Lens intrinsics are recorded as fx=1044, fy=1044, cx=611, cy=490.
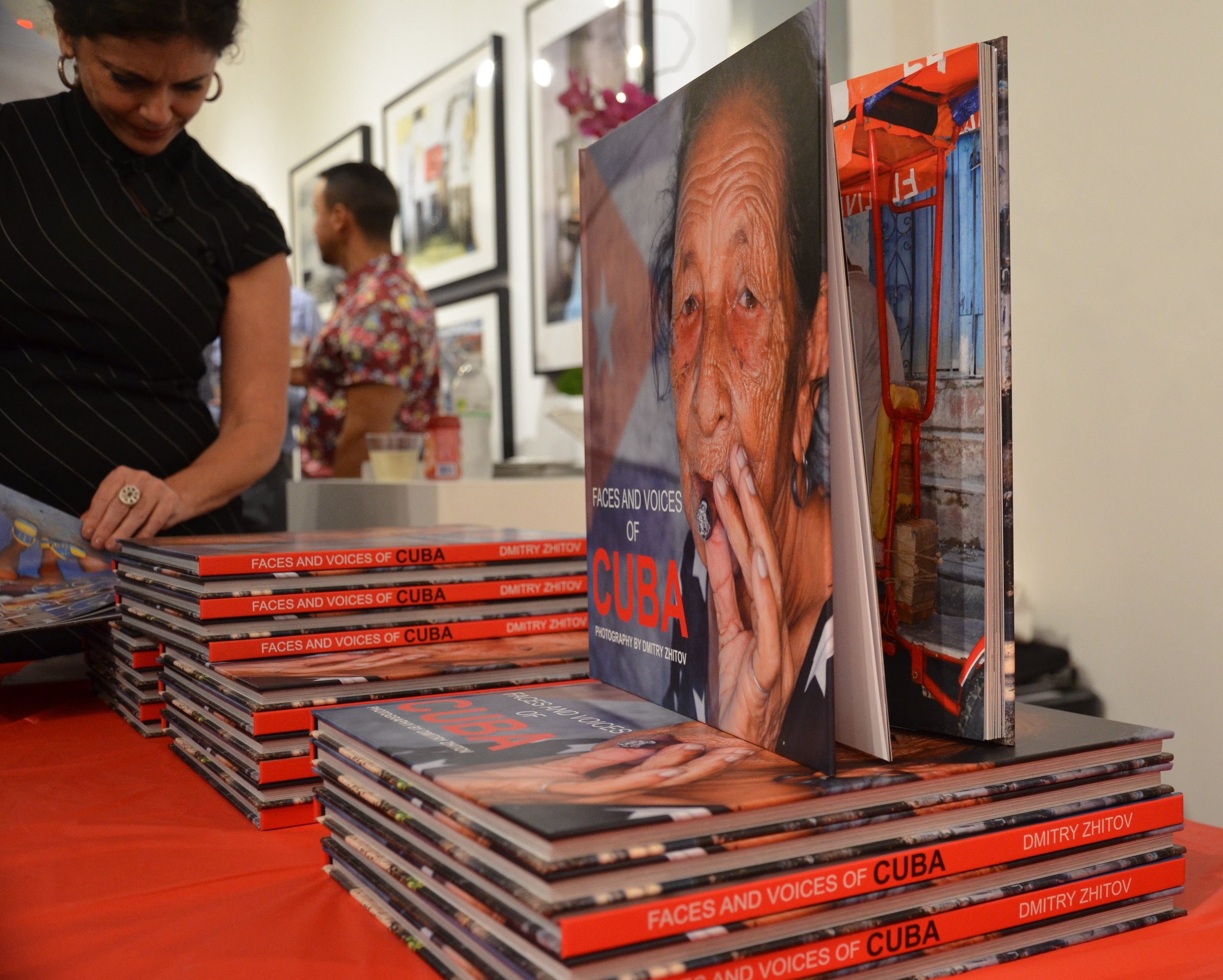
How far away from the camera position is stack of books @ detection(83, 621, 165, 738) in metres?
0.72

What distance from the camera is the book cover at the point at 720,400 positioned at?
1.15 ft

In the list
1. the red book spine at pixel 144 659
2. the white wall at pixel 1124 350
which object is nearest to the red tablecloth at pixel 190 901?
the red book spine at pixel 144 659

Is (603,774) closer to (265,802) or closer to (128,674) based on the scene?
(265,802)

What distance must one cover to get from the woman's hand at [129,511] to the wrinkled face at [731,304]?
603 millimetres

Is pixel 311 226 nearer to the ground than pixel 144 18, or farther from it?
farther from it

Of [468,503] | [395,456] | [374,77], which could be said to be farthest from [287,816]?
[374,77]

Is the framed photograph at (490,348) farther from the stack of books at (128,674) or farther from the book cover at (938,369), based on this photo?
the book cover at (938,369)

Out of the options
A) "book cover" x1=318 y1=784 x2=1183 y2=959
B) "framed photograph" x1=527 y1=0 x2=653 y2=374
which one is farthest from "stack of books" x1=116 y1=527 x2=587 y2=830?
"framed photograph" x1=527 y1=0 x2=653 y2=374

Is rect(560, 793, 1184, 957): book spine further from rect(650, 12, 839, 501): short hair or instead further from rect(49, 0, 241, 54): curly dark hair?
rect(49, 0, 241, 54): curly dark hair

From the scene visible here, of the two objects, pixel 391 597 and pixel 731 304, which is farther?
pixel 391 597

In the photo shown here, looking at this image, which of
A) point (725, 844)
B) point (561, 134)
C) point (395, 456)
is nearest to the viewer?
point (725, 844)

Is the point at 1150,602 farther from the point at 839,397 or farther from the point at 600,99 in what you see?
the point at 600,99

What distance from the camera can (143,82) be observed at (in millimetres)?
946

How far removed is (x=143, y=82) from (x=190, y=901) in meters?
0.79
